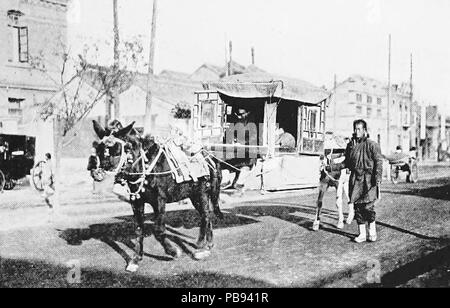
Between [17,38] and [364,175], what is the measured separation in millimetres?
9782

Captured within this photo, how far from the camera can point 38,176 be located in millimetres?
13188

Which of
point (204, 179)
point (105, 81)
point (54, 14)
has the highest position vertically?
point (54, 14)

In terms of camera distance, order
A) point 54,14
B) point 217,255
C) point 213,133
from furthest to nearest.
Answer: point 54,14 → point 213,133 → point 217,255

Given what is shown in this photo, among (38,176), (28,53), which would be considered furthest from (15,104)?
(38,176)

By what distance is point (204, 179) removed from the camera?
7.28 m

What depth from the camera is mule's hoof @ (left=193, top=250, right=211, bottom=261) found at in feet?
21.5

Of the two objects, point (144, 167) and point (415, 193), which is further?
point (415, 193)

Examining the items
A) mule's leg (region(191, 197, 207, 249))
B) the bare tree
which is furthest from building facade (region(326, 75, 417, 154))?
mule's leg (region(191, 197, 207, 249))

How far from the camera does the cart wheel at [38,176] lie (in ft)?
42.2

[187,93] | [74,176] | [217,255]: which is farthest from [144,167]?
[187,93]

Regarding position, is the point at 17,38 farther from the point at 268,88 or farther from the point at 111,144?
the point at 268,88

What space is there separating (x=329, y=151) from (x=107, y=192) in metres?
9.16

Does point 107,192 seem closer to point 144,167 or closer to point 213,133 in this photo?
point 213,133

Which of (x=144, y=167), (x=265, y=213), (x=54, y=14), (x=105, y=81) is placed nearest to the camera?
(x=144, y=167)
